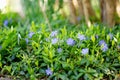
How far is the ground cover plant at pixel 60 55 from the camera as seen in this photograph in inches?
127

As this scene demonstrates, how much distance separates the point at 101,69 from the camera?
10.6ft

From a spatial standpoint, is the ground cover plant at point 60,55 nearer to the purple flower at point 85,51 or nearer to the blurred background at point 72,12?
the purple flower at point 85,51

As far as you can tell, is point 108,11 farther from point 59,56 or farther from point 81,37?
point 59,56

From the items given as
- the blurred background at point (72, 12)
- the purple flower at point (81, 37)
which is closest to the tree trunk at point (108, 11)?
the blurred background at point (72, 12)

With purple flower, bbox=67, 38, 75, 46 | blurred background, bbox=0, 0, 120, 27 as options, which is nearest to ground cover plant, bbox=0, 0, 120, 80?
purple flower, bbox=67, 38, 75, 46

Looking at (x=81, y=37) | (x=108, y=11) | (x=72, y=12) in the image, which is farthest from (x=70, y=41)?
(x=72, y=12)

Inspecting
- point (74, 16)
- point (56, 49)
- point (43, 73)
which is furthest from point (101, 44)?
point (74, 16)

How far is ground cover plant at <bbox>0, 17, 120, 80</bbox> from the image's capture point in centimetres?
322

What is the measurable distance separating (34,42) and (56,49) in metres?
0.26

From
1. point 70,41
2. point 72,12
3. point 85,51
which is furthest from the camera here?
point 72,12

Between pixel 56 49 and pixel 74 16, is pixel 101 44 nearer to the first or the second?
pixel 56 49

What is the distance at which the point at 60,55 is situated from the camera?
3312mm

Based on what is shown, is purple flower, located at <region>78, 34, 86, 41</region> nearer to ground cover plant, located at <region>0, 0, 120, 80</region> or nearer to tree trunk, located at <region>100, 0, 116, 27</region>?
ground cover plant, located at <region>0, 0, 120, 80</region>

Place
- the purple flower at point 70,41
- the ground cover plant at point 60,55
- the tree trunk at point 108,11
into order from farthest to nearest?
the tree trunk at point 108,11
the purple flower at point 70,41
the ground cover plant at point 60,55
